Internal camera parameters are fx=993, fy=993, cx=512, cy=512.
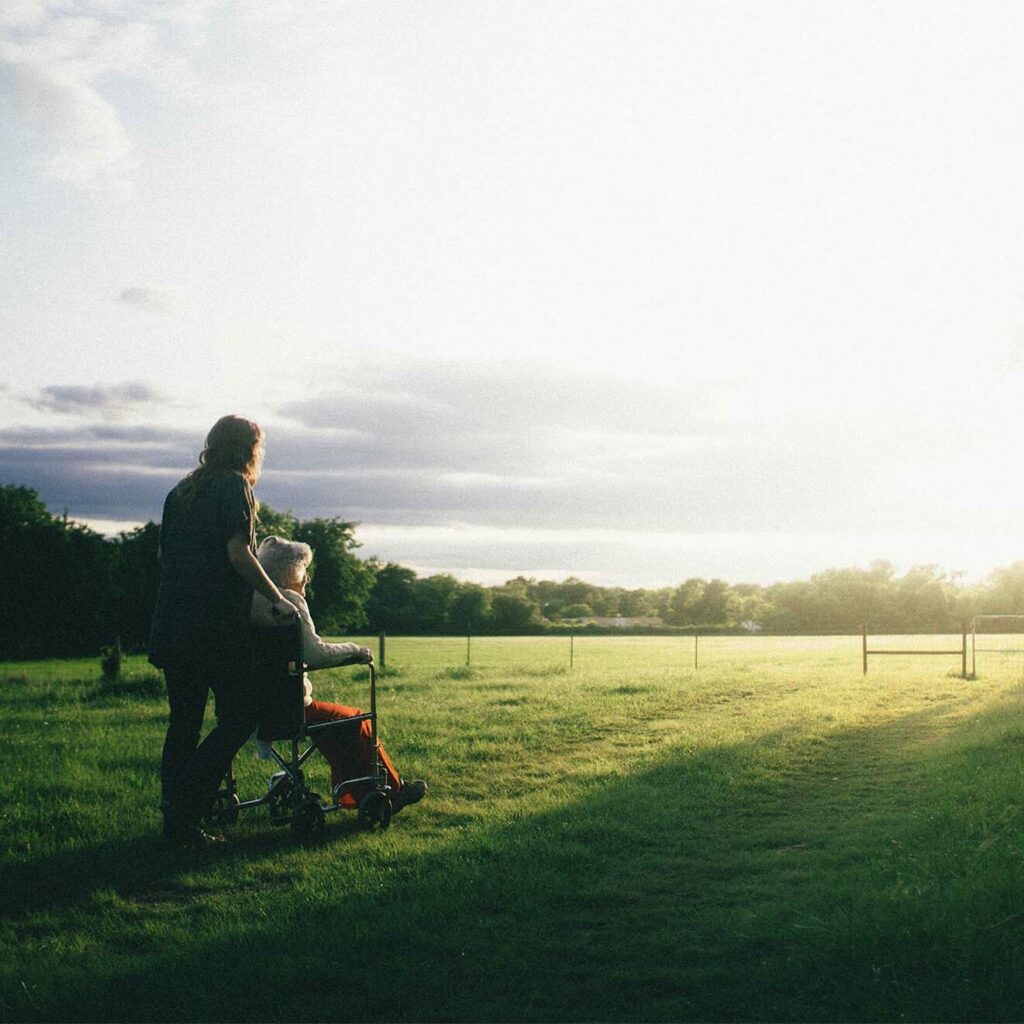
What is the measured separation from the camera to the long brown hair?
5.88 metres

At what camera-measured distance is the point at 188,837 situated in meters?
5.80

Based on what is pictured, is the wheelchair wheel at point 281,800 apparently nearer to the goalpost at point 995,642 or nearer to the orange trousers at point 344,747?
the orange trousers at point 344,747

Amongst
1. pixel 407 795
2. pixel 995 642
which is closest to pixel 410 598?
pixel 995 642

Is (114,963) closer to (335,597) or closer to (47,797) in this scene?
(47,797)

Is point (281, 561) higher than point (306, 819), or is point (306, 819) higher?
point (281, 561)

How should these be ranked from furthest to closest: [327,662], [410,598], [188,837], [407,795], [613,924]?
[410,598] < [407,795] < [327,662] < [188,837] < [613,924]

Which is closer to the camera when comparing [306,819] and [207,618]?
[207,618]

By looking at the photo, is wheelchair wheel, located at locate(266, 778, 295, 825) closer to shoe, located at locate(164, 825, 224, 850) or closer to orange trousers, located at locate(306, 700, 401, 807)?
orange trousers, located at locate(306, 700, 401, 807)

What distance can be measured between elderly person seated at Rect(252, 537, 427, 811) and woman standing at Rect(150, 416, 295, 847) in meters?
0.31

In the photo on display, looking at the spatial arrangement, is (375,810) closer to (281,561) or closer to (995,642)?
(281,561)

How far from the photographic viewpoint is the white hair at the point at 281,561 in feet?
20.9

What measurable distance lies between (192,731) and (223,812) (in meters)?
0.74

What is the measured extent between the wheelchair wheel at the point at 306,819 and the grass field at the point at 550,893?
112 mm

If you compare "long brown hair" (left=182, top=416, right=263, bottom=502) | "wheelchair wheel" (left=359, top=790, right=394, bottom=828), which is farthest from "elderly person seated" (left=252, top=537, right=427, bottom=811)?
"long brown hair" (left=182, top=416, right=263, bottom=502)
